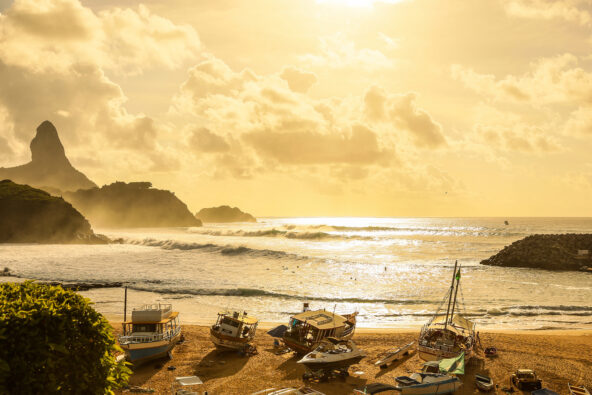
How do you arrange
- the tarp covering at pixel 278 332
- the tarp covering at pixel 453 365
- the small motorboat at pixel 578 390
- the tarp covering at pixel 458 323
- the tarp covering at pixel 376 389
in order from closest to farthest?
the tarp covering at pixel 376 389 < the small motorboat at pixel 578 390 < the tarp covering at pixel 453 365 < the tarp covering at pixel 458 323 < the tarp covering at pixel 278 332

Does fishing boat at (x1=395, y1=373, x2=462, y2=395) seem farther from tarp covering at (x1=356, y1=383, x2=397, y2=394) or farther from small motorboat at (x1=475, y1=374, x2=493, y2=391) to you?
small motorboat at (x1=475, y1=374, x2=493, y2=391)

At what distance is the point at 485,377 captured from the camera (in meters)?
22.1

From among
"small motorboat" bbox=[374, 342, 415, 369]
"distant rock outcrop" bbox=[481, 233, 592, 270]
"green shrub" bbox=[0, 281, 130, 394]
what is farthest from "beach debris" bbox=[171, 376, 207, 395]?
"distant rock outcrop" bbox=[481, 233, 592, 270]

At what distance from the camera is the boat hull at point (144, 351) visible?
76.8 feet

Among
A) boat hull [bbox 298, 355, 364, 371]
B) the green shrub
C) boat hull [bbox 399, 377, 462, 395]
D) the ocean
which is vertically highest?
the green shrub

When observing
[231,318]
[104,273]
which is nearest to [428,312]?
[231,318]

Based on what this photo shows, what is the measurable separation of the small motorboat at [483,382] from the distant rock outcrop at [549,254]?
211ft

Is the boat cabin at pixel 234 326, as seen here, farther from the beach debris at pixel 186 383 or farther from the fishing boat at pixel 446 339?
the fishing boat at pixel 446 339

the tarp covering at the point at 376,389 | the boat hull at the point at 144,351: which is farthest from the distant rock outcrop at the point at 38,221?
the tarp covering at the point at 376,389

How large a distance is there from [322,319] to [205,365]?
7677mm

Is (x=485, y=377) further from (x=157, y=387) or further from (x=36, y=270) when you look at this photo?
(x=36, y=270)

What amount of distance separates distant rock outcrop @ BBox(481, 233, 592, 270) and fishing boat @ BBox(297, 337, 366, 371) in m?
66.9

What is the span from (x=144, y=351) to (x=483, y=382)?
1866 cm

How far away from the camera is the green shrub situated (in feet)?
38.7
